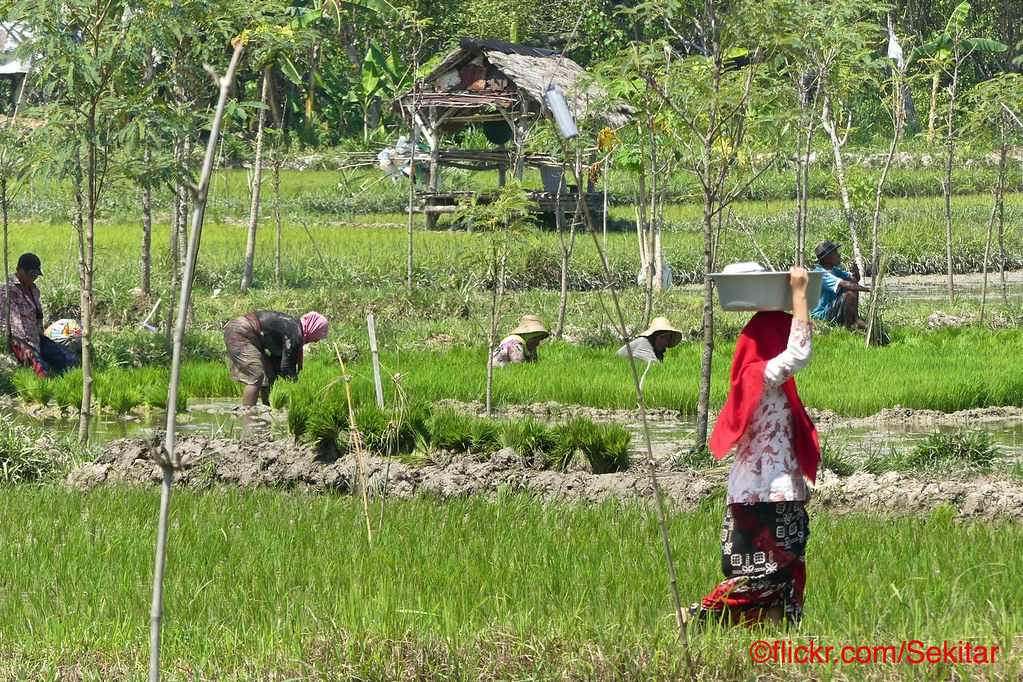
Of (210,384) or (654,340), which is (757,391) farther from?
(210,384)

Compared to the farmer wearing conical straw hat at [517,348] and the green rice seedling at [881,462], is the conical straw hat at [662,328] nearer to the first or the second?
the farmer wearing conical straw hat at [517,348]

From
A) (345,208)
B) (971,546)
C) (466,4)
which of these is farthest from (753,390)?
(466,4)

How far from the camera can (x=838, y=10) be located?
543 inches

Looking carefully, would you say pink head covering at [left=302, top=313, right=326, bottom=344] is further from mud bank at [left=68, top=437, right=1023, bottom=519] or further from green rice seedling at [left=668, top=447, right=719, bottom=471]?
green rice seedling at [left=668, top=447, right=719, bottom=471]

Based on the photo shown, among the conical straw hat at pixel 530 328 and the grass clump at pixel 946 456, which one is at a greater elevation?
the conical straw hat at pixel 530 328

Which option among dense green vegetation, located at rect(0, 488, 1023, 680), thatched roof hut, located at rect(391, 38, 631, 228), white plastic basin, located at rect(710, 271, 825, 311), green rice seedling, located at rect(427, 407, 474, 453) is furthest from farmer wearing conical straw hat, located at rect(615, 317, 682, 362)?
thatched roof hut, located at rect(391, 38, 631, 228)

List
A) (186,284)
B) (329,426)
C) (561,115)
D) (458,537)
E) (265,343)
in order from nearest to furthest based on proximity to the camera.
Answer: (186,284) → (561,115) → (458,537) → (329,426) → (265,343)

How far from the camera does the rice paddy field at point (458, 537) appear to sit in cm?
420

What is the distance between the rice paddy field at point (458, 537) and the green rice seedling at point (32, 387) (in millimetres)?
27

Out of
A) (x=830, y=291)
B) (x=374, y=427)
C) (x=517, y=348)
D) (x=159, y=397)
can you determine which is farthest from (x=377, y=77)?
(x=374, y=427)

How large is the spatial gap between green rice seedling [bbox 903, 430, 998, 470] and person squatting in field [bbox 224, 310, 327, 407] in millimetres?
4843

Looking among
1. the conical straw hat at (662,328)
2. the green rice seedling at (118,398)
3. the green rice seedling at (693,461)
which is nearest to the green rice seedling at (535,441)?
the green rice seedling at (693,461)

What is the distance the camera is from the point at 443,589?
16.5 feet

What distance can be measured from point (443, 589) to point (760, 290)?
1706mm
